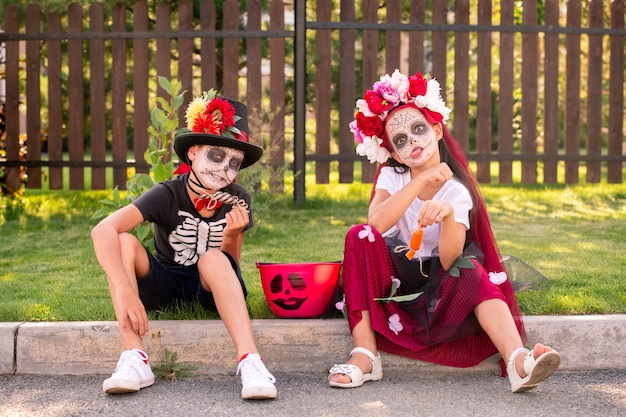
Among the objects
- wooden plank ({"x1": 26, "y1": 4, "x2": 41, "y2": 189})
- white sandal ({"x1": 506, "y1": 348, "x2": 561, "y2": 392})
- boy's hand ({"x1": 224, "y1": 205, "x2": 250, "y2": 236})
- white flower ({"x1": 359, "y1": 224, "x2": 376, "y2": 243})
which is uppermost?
wooden plank ({"x1": 26, "y1": 4, "x2": 41, "y2": 189})

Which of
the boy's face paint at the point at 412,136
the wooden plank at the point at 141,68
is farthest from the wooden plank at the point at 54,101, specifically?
the boy's face paint at the point at 412,136

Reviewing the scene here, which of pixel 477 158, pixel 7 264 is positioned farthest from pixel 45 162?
pixel 477 158

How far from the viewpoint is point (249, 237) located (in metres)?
6.15

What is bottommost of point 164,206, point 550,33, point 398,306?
point 398,306

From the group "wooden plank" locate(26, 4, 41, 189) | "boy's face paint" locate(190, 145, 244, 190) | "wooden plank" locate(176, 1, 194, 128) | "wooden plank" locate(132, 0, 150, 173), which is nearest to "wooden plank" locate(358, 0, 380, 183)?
"wooden plank" locate(176, 1, 194, 128)

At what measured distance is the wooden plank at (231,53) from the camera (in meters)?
7.59

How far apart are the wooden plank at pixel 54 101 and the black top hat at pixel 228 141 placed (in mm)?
4370

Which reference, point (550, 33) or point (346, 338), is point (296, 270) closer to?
point (346, 338)

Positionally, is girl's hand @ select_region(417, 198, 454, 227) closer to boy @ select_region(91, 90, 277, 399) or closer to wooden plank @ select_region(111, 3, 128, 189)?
boy @ select_region(91, 90, 277, 399)

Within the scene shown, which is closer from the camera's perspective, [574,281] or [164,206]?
[164,206]

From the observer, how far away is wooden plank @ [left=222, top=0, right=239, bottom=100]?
7.59 metres

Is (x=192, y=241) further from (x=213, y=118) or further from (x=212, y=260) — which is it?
(x=213, y=118)

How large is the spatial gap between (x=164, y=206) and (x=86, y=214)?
4060mm

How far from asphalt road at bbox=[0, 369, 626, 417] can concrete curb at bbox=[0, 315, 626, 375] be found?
0.17ft
